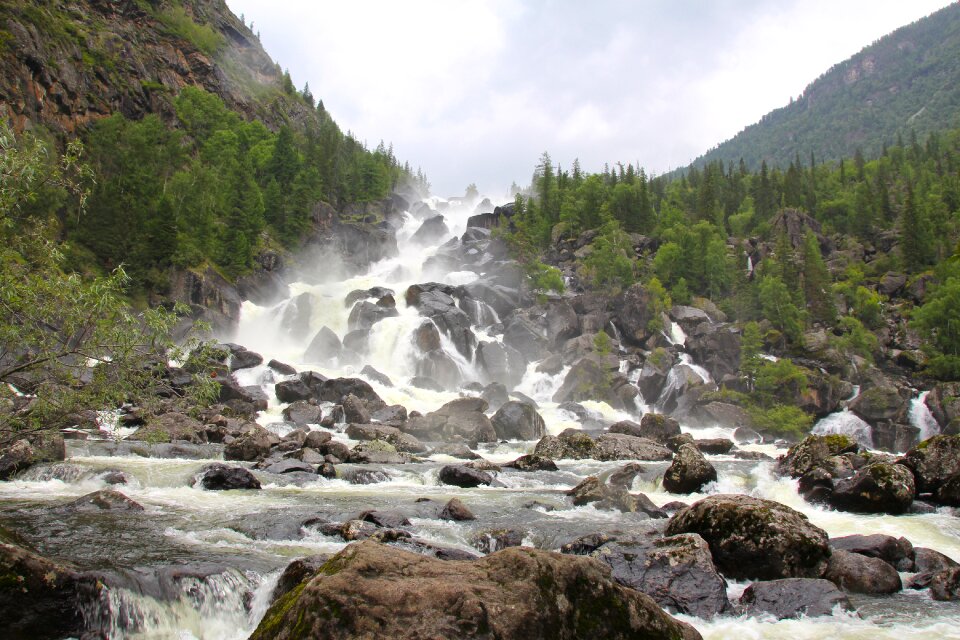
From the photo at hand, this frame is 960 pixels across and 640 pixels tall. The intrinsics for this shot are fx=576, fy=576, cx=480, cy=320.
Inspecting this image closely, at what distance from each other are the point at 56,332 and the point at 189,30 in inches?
5540

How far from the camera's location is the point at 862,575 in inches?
507

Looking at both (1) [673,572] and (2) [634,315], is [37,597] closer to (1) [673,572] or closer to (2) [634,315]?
(1) [673,572]

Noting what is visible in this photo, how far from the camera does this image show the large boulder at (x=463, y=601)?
5.63 metres

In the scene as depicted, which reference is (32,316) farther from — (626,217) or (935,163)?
(935,163)

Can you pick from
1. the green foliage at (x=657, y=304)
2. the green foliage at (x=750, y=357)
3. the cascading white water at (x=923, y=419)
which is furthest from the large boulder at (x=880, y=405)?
the green foliage at (x=657, y=304)

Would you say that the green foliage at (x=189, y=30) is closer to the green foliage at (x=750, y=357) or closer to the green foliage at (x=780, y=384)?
the green foliage at (x=750, y=357)

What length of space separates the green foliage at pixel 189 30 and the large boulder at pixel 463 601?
136339 millimetres

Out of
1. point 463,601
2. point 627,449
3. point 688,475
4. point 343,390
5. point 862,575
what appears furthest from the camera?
point 343,390

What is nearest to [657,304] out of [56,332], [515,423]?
[515,423]

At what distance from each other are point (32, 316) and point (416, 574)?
10379 mm

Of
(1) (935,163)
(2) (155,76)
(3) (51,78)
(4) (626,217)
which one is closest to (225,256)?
(3) (51,78)

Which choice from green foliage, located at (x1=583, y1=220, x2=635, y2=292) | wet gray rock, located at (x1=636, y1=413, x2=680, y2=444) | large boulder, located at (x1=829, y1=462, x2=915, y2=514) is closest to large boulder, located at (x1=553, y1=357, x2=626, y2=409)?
wet gray rock, located at (x1=636, y1=413, x2=680, y2=444)

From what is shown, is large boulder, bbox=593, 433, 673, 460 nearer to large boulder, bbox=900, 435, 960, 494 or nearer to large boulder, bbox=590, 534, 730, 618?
large boulder, bbox=900, 435, 960, 494

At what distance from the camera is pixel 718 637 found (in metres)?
10.3
